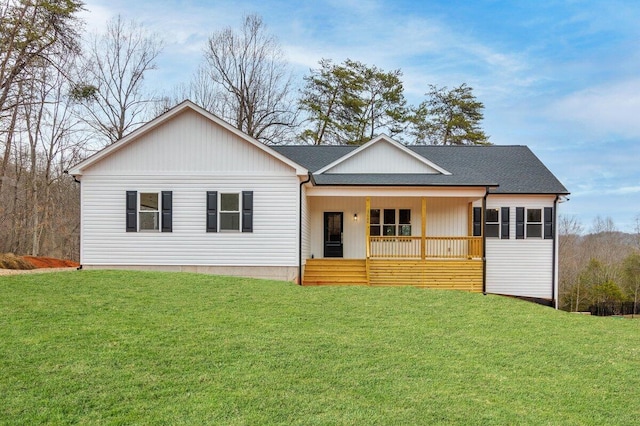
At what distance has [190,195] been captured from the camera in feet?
47.0

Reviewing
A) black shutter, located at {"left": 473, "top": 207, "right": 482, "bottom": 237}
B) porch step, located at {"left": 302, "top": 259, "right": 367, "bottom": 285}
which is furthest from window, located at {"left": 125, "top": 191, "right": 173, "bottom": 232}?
black shutter, located at {"left": 473, "top": 207, "right": 482, "bottom": 237}

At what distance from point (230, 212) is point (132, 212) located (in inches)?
121

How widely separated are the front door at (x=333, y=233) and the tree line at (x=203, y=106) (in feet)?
42.4

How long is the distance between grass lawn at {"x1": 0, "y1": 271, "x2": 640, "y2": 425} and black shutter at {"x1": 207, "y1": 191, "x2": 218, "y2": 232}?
3771 mm

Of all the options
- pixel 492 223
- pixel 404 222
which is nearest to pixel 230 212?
pixel 404 222

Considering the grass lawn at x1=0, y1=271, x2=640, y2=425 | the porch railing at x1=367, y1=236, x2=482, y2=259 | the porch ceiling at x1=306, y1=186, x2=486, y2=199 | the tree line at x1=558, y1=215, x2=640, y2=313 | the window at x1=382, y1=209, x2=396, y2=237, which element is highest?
the porch ceiling at x1=306, y1=186, x2=486, y2=199

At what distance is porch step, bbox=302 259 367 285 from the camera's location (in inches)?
588

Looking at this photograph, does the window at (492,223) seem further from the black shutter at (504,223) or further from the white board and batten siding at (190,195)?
the white board and batten siding at (190,195)

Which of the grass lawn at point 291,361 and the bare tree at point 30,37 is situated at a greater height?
the bare tree at point 30,37

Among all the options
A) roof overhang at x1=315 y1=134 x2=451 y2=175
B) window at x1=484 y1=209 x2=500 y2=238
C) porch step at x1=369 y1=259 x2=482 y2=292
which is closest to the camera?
porch step at x1=369 y1=259 x2=482 y2=292

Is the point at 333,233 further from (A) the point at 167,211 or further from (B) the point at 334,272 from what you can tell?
(A) the point at 167,211

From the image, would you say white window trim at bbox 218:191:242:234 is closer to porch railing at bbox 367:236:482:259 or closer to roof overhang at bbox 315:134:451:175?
roof overhang at bbox 315:134:451:175

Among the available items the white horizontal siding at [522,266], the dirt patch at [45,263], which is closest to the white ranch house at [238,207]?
the white horizontal siding at [522,266]

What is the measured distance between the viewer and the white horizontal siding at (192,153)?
1427 cm
